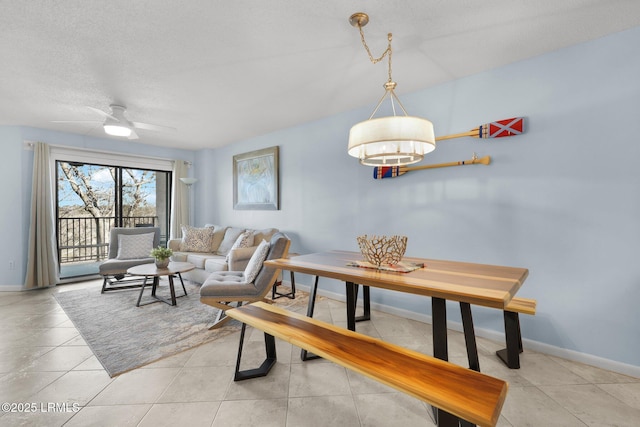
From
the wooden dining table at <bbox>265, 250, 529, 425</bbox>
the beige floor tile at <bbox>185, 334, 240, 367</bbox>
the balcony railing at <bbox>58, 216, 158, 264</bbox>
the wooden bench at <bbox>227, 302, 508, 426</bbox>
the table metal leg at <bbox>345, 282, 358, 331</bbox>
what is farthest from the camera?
the balcony railing at <bbox>58, 216, 158, 264</bbox>

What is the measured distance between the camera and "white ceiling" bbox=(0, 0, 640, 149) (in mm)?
1710

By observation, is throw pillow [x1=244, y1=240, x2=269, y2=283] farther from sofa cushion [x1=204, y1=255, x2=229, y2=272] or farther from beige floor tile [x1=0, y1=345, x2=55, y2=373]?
beige floor tile [x1=0, y1=345, x2=55, y2=373]

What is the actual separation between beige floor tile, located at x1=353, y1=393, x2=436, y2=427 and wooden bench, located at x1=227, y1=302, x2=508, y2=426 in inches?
17.0

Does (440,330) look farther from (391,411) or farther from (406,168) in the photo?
(406,168)

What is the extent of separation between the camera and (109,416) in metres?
1.53

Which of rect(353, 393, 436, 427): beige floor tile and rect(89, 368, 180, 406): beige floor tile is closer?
rect(353, 393, 436, 427): beige floor tile

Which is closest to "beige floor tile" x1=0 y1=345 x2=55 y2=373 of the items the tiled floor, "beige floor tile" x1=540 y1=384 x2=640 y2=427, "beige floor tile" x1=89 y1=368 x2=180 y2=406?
the tiled floor

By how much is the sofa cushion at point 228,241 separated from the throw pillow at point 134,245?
1107 mm

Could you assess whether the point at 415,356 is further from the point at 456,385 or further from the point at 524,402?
the point at 524,402

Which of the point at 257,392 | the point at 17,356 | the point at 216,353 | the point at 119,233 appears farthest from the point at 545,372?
the point at 119,233

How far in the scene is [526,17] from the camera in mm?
1811

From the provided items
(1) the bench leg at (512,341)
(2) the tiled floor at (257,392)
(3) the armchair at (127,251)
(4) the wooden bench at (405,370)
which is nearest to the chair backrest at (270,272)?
(2) the tiled floor at (257,392)

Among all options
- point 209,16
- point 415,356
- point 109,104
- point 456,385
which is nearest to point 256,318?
point 415,356

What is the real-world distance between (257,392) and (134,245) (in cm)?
372
